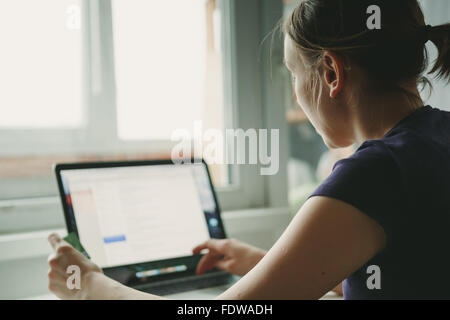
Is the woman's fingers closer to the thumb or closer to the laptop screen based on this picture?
the laptop screen

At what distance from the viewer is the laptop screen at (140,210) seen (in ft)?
2.43

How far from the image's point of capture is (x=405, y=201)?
16.6 inches

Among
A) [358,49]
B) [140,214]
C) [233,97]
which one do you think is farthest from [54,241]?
[233,97]

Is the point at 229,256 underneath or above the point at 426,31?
underneath

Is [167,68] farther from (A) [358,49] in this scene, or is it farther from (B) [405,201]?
(B) [405,201]

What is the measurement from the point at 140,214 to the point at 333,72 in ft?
1.57

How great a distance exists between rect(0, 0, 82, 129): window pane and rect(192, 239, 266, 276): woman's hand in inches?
19.7

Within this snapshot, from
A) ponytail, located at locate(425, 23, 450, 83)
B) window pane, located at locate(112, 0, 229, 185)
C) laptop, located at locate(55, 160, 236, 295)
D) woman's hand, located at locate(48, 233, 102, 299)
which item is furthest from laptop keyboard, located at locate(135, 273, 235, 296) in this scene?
ponytail, located at locate(425, 23, 450, 83)

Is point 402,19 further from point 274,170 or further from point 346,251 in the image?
point 274,170

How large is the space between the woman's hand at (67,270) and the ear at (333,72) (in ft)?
1.47

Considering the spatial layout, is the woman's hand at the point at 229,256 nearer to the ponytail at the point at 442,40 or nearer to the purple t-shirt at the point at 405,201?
the purple t-shirt at the point at 405,201

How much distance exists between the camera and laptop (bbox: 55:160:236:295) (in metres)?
0.74
